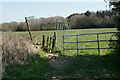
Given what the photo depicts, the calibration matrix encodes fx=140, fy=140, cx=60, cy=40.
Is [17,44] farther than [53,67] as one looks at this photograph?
Yes

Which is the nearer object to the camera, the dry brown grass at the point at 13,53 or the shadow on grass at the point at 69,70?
the shadow on grass at the point at 69,70

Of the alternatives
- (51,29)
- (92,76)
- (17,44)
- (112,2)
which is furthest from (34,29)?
(92,76)

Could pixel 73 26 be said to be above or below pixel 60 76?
above

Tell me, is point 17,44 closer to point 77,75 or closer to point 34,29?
point 77,75

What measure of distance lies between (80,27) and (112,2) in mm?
33873

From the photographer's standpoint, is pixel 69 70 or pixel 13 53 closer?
pixel 69 70

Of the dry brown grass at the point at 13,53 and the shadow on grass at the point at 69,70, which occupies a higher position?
the dry brown grass at the point at 13,53

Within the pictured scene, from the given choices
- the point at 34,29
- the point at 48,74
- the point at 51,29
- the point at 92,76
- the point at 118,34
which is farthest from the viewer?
the point at 51,29

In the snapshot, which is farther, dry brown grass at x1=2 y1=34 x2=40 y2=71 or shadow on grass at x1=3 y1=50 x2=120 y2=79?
dry brown grass at x1=2 y1=34 x2=40 y2=71

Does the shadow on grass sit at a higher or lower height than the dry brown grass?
lower

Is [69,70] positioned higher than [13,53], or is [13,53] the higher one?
[13,53]

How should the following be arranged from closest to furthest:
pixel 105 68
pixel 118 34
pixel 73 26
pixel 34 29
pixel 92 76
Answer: pixel 92 76 < pixel 105 68 < pixel 118 34 < pixel 34 29 < pixel 73 26

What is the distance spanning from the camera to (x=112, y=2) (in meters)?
7.02

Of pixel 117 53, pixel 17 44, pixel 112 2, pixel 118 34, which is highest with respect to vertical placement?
pixel 112 2
